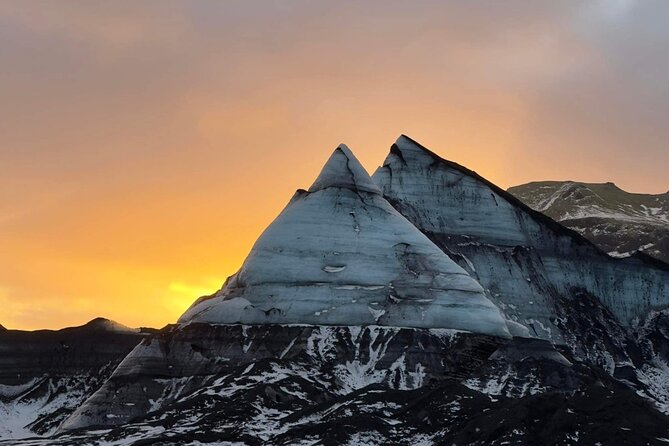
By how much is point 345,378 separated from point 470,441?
4168 centimetres

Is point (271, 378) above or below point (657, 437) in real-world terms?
above

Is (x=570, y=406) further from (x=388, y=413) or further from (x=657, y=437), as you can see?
(x=388, y=413)

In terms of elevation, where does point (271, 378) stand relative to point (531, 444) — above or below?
above

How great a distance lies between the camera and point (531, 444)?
156m

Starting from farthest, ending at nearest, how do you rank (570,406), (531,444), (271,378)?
(271,378) → (570,406) → (531,444)

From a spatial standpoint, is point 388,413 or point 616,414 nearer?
point 616,414

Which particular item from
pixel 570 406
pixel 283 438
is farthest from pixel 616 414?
pixel 283 438

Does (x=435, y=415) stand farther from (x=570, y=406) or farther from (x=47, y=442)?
(x=47, y=442)

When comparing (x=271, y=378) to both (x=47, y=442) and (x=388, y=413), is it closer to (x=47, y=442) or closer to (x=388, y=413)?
(x=388, y=413)

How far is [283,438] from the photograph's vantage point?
16562 centimetres

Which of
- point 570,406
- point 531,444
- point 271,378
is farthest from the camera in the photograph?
point 271,378

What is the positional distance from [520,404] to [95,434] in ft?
176

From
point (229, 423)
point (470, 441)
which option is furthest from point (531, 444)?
point (229, 423)

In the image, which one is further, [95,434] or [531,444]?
[95,434]
